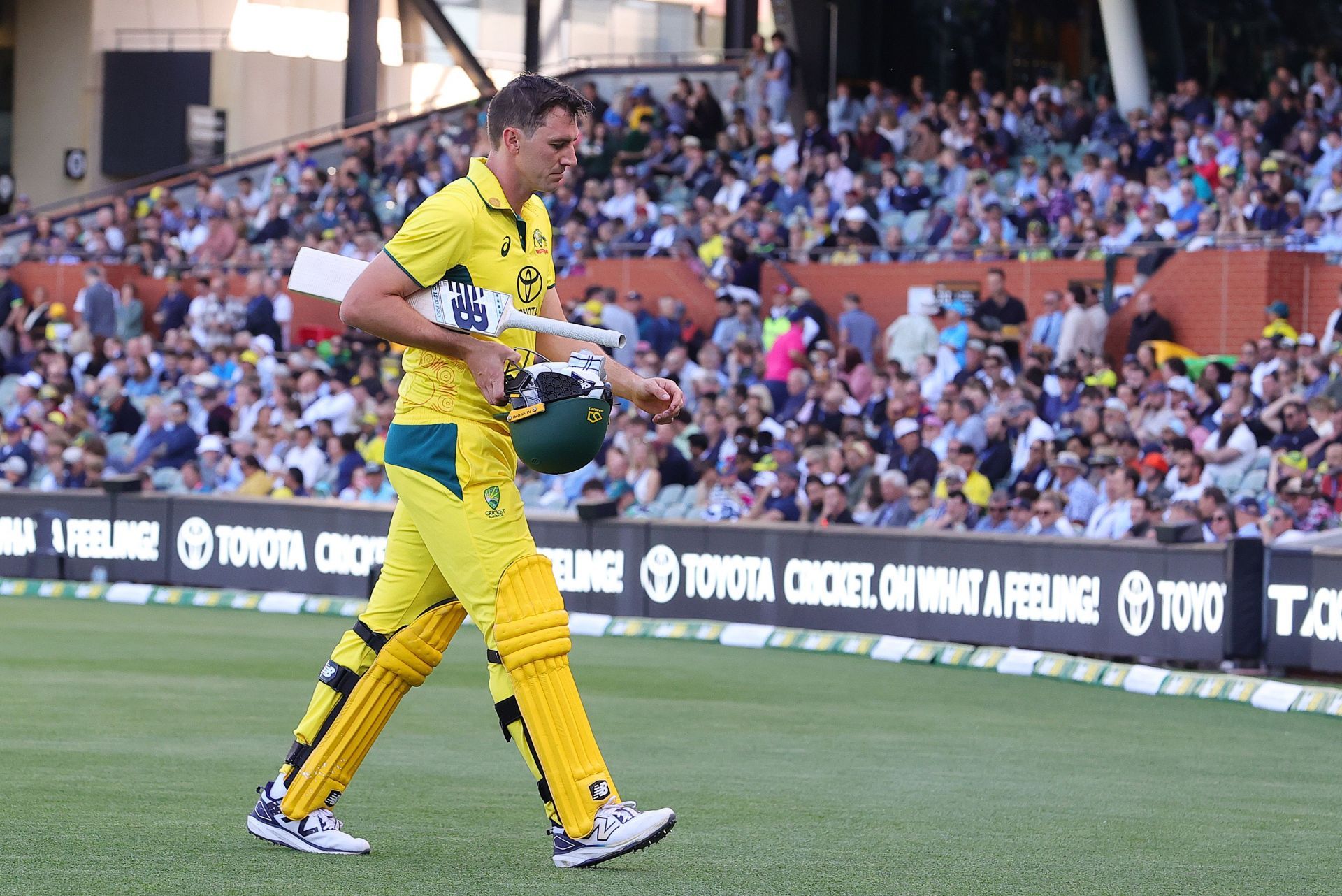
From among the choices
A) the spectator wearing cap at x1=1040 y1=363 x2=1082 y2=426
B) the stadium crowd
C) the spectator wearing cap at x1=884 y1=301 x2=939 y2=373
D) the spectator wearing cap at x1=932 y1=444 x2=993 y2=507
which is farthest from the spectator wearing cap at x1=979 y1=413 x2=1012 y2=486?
the spectator wearing cap at x1=884 y1=301 x2=939 y2=373

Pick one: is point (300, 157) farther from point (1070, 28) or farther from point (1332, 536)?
point (1332, 536)

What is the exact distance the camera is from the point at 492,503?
5.54 m

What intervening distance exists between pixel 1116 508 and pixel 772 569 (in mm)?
2690

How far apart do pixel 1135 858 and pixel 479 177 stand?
2.76 metres

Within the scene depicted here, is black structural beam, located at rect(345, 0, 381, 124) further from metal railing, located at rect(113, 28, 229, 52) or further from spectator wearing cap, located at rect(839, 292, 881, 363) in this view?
spectator wearing cap, located at rect(839, 292, 881, 363)

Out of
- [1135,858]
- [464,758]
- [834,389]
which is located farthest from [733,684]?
[834,389]

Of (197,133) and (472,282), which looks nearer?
(472,282)

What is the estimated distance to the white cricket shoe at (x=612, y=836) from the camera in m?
5.30

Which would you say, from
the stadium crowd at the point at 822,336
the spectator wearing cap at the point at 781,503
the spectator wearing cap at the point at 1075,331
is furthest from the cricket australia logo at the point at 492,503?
the spectator wearing cap at the point at 1075,331

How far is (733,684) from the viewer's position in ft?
38.6

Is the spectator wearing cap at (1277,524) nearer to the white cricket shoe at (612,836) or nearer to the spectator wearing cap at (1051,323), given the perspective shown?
the spectator wearing cap at (1051,323)

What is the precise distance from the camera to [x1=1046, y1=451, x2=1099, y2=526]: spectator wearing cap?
1586cm

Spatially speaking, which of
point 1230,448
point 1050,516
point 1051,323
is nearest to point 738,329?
point 1051,323

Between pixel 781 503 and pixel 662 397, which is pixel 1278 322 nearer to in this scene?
pixel 781 503
